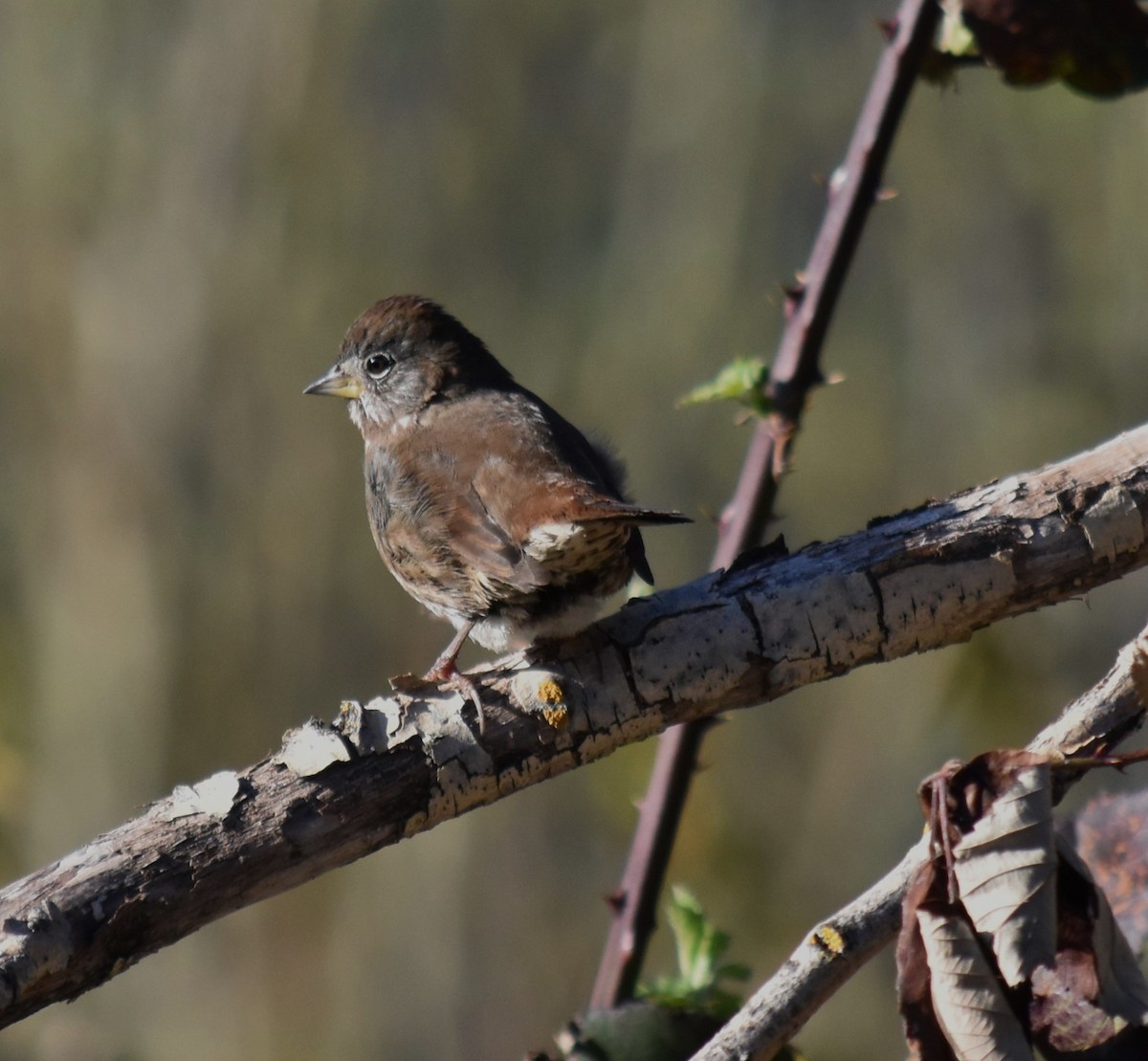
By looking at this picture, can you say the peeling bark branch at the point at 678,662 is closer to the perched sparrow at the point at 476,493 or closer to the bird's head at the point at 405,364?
the perched sparrow at the point at 476,493

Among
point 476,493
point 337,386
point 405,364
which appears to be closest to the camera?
point 476,493

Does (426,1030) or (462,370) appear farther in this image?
(426,1030)

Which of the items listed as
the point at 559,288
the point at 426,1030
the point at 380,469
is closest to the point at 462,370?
the point at 380,469

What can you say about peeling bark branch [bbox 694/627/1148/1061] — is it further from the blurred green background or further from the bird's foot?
the blurred green background

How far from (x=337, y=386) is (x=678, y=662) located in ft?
6.84

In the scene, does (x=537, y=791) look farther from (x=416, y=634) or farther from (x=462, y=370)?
(x=462, y=370)

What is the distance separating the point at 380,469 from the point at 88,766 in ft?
12.1

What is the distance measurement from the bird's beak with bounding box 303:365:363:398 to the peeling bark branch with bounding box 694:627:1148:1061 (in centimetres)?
249

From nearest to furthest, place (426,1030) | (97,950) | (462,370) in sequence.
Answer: (97,950), (462,370), (426,1030)

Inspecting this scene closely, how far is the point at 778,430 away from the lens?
282 centimetres

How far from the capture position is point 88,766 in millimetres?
6582

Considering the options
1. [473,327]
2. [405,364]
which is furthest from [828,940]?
[473,327]

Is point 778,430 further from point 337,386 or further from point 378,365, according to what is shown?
point 337,386

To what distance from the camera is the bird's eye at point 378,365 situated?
4055mm
